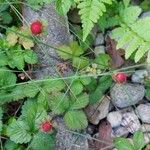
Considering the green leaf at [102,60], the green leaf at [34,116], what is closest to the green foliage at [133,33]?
the green leaf at [102,60]

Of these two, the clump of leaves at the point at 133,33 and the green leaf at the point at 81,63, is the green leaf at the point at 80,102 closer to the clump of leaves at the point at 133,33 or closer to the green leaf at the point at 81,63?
the green leaf at the point at 81,63

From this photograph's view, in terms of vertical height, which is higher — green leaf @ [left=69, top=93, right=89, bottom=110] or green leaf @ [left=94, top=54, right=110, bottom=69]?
green leaf @ [left=94, top=54, right=110, bottom=69]

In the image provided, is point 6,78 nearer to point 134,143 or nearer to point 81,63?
point 81,63

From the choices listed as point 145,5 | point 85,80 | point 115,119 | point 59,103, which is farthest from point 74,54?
point 145,5

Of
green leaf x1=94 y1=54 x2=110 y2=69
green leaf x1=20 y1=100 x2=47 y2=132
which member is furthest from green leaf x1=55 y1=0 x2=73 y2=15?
green leaf x1=20 y1=100 x2=47 y2=132

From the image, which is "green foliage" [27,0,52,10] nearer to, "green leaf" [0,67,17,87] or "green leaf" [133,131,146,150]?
"green leaf" [0,67,17,87]
